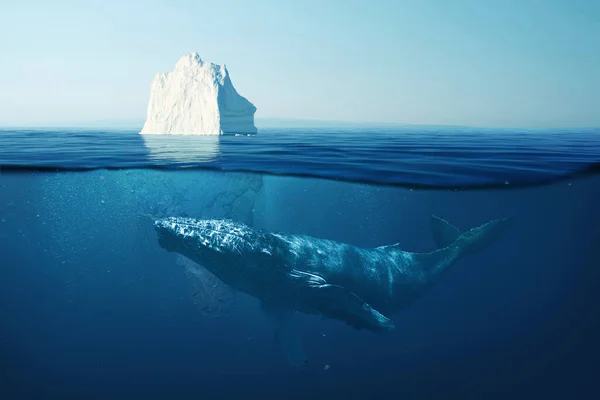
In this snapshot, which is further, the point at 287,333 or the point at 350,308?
the point at 287,333

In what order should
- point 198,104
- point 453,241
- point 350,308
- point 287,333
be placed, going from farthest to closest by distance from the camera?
point 198,104 < point 453,241 < point 287,333 < point 350,308

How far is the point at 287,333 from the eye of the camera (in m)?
11.1

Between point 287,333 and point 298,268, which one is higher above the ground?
point 298,268

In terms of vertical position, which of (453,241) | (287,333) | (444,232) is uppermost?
(444,232)

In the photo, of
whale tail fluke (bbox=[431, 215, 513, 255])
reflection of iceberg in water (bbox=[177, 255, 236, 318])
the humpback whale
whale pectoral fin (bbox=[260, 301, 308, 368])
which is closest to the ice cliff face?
reflection of iceberg in water (bbox=[177, 255, 236, 318])

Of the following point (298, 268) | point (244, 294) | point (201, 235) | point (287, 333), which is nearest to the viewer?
point (201, 235)

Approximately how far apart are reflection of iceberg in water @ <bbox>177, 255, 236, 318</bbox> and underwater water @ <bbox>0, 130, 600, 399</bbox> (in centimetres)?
10

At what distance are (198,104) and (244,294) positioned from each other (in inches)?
714

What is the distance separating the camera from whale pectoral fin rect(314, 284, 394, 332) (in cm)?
1009

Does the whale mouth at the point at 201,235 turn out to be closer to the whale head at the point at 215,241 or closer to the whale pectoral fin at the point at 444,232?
the whale head at the point at 215,241

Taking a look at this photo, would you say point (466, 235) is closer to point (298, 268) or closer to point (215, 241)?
point (298, 268)

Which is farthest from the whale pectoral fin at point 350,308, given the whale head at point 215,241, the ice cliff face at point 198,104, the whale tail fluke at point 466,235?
the ice cliff face at point 198,104

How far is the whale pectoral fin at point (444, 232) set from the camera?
48.6 ft

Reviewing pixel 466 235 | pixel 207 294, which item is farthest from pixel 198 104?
pixel 466 235
